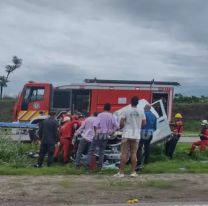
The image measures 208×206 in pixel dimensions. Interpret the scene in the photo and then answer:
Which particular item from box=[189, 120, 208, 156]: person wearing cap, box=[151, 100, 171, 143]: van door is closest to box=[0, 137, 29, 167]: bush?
box=[151, 100, 171, 143]: van door

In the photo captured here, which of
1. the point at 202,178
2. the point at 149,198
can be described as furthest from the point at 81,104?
the point at 149,198

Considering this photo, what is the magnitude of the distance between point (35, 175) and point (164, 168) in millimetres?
3556

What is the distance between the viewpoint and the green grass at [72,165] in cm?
1334

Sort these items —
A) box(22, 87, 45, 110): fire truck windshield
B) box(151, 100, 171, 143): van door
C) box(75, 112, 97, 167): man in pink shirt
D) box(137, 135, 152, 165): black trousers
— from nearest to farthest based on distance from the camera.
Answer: box(137, 135, 152, 165): black trousers
box(75, 112, 97, 167): man in pink shirt
box(151, 100, 171, 143): van door
box(22, 87, 45, 110): fire truck windshield

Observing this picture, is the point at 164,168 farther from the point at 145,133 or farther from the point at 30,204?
the point at 30,204

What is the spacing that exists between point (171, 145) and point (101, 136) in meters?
3.57

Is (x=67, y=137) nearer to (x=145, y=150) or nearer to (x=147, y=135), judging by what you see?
(x=145, y=150)

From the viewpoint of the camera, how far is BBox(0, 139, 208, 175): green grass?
43.8ft

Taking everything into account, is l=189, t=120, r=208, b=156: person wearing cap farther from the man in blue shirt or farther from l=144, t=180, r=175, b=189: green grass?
l=144, t=180, r=175, b=189: green grass

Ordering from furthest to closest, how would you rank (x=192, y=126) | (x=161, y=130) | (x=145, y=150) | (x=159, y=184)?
(x=192, y=126) < (x=161, y=130) < (x=145, y=150) < (x=159, y=184)

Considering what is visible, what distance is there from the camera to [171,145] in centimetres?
1642

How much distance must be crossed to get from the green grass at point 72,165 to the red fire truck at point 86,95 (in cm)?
648

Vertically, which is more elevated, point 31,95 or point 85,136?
point 31,95

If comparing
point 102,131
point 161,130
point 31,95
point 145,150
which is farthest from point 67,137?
point 31,95
